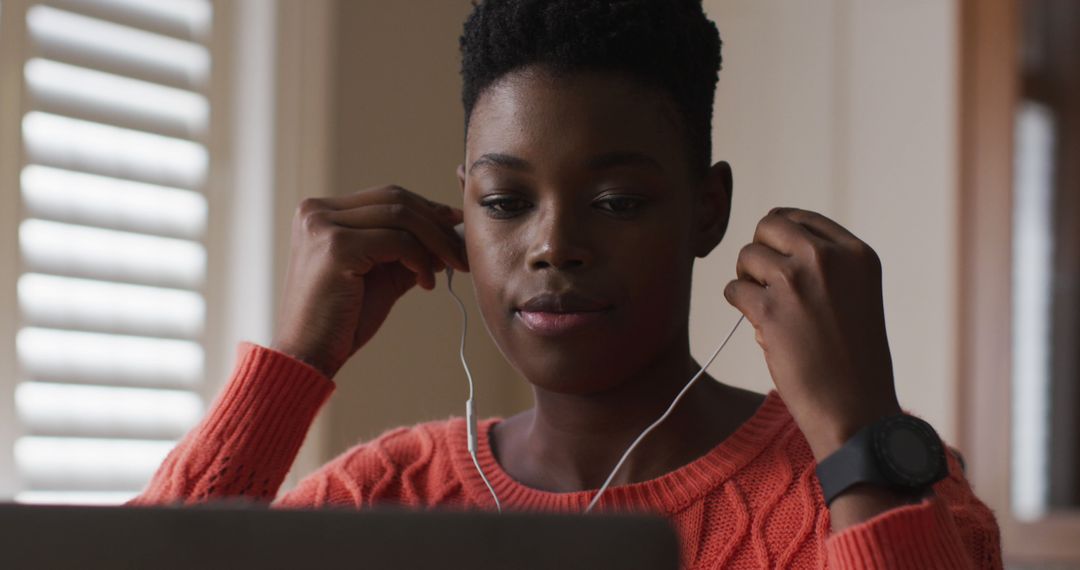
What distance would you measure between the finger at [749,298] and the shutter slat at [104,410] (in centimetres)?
122

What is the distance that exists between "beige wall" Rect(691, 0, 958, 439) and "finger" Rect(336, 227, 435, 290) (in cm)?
127

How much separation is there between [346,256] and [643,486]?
402mm

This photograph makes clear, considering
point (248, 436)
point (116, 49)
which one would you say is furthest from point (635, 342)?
point (116, 49)

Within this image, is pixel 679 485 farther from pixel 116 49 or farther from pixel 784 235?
pixel 116 49

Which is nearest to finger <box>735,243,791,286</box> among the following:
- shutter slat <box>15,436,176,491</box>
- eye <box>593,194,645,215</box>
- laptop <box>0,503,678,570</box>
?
eye <box>593,194,645,215</box>

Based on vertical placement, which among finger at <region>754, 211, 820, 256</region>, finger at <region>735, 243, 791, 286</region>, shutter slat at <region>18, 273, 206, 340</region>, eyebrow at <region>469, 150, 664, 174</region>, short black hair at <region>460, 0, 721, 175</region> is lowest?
shutter slat at <region>18, 273, 206, 340</region>

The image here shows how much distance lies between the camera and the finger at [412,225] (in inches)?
51.3

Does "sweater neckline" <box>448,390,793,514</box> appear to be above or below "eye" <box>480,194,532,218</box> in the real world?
below

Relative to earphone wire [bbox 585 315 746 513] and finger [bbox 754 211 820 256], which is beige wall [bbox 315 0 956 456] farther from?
finger [bbox 754 211 820 256]

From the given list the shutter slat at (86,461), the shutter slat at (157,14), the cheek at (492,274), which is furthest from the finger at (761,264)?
the shutter slat at (157,14)

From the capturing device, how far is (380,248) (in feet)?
4.31

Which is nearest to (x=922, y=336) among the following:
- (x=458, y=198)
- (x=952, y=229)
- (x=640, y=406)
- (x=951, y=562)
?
(x=952, y=229)

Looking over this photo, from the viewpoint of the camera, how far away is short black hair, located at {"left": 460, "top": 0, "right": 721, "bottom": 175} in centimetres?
109

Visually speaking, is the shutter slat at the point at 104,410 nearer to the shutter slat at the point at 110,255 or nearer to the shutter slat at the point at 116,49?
the shutter slat at the point at 110,255
